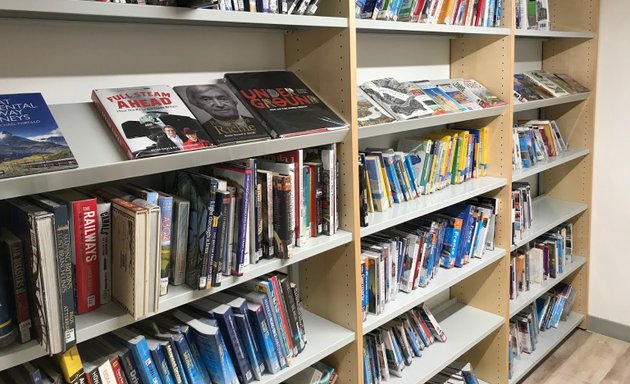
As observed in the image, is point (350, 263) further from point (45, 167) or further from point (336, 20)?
point (45, 167)

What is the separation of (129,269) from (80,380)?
0.26 m

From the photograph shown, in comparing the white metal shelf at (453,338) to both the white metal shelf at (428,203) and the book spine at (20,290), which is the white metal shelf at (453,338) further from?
the book spine at (20,290)

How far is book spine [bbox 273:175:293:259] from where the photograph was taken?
141cm

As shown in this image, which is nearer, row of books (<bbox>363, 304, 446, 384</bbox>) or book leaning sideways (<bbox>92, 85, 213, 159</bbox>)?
book leaning sideways (<bbox>92, 85, 213, 159</bbox>)

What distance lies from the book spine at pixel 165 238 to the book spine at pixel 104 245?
0.11m

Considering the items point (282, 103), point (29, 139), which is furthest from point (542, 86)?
point (29, 139)

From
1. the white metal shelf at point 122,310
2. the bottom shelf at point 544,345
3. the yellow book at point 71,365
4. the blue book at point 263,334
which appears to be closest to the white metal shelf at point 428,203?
the white metal shelf at point 122,310

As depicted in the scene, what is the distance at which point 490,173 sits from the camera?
7.89ft

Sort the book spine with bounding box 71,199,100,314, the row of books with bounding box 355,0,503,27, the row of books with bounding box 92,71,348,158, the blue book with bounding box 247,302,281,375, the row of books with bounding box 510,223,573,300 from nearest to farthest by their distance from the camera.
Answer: the book spine with bounding box 71,199,100,314 < the row of books with bounding box 92,71,348,158 < the blue book with bounding box 247,302,281,375 < the row of books with bounding box 355,0,503,27 < the row of books with bounding box 510,223,573,300

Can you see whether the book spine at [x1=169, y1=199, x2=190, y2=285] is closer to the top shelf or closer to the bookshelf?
the bookshelf

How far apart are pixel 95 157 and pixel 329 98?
30.5 inches

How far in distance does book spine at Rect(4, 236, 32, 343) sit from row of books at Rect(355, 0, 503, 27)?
4.17 feet

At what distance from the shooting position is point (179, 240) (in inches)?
49.8

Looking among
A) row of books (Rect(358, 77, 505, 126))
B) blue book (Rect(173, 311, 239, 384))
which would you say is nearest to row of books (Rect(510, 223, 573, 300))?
row of books (Rect(358, 77, 505, 126))
